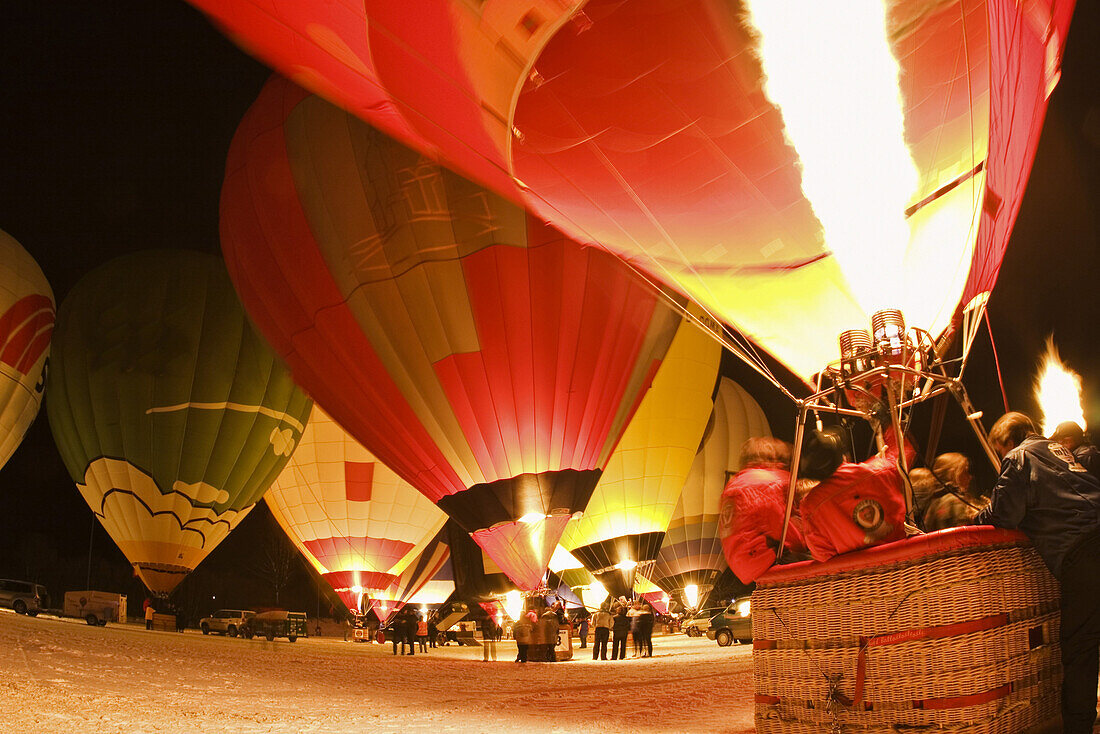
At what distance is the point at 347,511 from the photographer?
14.5 metres

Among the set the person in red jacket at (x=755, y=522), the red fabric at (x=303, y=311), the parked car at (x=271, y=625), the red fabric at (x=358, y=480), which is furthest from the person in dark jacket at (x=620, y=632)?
the parked car at (x=271, y=625)

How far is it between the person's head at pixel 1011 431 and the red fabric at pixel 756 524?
65 centimetres

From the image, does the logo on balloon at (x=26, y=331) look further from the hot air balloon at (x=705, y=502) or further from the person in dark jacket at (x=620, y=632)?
the hot air balloon at (x=705, y=502)

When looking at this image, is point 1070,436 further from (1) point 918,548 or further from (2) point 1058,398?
(2) point 1058,398

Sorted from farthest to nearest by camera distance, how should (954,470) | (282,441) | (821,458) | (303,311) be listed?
1. (282,441)
2. (303,311)
3. (954,470)
4. (821,458)

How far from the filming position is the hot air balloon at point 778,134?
2.78 m

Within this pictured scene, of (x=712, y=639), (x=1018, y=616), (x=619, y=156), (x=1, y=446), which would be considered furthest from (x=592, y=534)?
(x=1018, y=616)

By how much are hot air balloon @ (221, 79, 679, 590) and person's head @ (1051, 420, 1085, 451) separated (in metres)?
5.82

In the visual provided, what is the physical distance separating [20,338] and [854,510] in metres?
13.9

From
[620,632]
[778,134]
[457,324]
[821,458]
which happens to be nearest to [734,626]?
[620,632]

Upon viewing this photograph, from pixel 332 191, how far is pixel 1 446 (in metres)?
8.33

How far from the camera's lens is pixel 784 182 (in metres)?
3.12

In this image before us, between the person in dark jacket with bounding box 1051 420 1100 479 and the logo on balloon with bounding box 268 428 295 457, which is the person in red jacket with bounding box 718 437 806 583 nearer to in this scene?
the person in dark jacket with bounding box 1051 420 1100 479

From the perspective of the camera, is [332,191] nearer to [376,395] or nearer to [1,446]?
[376,395]
